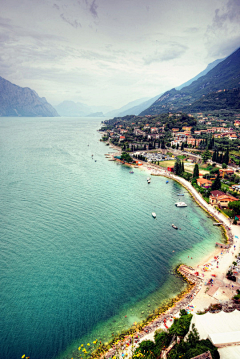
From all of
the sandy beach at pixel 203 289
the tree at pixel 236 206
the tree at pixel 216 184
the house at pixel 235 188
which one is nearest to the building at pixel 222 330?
the sandy beach at pixel 203 289

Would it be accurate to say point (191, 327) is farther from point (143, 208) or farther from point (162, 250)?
point (143, 208)

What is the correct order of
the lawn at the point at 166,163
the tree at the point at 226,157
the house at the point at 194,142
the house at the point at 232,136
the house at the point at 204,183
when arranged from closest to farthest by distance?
1. the house at the point at 204,183
2. the tree at the point at 226,157
3. the lawn at the point at 166,163
4. the house at the point at 194,142
5. the house at the point at 232,136

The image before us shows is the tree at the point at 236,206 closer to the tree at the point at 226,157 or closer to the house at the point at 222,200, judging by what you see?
the house at the point at 222,200

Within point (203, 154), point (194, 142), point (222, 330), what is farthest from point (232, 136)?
point (222, 330)

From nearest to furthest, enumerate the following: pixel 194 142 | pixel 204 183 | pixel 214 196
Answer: pixel 214 196 → pixel 204 183 → pixel 194 142

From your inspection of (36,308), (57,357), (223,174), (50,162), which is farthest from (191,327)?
(50,162)

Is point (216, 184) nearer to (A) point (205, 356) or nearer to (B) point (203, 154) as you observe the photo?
(B) point (203, 154)

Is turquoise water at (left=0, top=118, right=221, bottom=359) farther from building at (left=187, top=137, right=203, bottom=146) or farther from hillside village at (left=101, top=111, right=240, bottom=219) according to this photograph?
building at (left=187, top=137, right=203, bottom=146)
